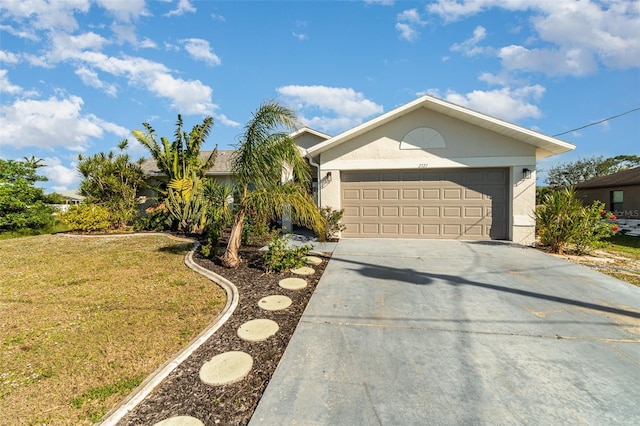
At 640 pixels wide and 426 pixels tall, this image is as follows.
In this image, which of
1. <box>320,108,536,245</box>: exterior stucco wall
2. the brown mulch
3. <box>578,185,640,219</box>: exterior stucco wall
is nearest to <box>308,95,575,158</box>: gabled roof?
<box>320,108,536,245</box>: exterior stucco wall

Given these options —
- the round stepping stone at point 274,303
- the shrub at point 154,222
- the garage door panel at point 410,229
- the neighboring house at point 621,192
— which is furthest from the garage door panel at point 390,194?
the neighboring house at point 621,192

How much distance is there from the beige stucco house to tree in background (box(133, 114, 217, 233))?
503cm

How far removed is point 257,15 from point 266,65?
2190 mm

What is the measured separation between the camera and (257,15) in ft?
31.2

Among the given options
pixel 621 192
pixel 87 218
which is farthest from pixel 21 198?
pixel 621 192

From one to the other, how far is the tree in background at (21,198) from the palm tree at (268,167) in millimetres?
13218

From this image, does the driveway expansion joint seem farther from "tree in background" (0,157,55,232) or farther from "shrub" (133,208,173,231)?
"tree in background" (0,157,55,232)

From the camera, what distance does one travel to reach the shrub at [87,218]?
38.5 ft

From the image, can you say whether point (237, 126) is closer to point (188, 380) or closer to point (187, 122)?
point (188, 380)

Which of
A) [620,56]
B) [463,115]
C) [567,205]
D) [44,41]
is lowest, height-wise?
[567,205]

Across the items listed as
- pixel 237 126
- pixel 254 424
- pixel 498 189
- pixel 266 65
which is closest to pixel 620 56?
pixel 498 189

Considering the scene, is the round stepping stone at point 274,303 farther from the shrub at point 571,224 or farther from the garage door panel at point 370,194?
the shrub at point 571,224

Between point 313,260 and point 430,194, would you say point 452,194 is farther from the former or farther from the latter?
point 313,260

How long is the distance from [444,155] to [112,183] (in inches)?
533
